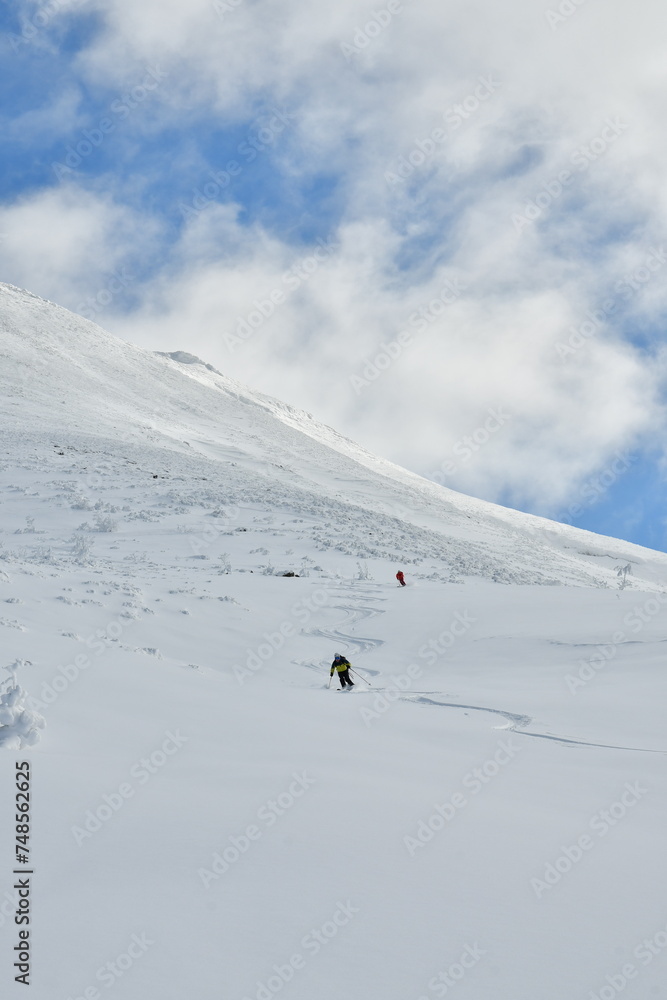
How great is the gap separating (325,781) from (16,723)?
2.31 metres

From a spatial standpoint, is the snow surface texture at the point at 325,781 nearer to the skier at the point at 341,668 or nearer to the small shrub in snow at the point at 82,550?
the small shrub in snow at the point at 82,550

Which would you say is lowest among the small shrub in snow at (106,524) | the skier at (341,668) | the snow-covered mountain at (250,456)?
the skier at (341,668)

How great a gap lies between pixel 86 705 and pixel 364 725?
3083 mm

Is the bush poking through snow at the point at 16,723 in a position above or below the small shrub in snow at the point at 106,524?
below

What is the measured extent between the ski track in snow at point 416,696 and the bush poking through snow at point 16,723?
521 centimetres

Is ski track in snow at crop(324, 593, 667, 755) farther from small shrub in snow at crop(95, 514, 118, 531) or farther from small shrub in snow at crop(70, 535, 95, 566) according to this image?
small shrub in snow at crop(95, 514, 118, 531)

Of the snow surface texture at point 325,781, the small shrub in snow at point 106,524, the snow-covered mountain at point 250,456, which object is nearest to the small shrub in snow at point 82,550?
the snow surface texture at point 325,781

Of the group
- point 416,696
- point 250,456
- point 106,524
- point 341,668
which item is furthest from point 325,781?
point 250,456

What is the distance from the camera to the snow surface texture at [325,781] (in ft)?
9.28

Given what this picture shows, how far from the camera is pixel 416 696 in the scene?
1004cm

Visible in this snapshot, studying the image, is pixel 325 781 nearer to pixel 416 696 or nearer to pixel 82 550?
pixel 416 696

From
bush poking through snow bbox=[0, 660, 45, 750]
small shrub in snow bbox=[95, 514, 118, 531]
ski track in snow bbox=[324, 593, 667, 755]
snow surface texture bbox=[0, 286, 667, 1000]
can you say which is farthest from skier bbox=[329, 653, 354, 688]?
small shrub in snow bbox=[95, 514, 118, 531]

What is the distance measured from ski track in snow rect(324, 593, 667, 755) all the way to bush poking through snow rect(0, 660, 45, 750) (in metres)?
5.21

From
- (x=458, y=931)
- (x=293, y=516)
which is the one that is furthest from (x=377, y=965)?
(x=293, y=516)
